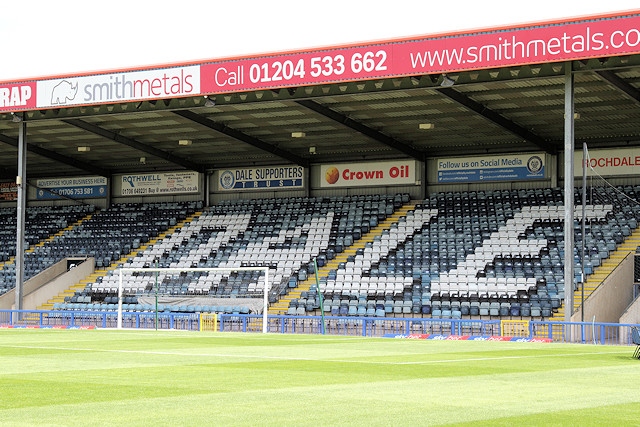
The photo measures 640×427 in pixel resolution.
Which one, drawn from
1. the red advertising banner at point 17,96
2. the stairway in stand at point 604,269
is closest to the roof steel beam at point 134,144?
the red advertising banner at point 17,96

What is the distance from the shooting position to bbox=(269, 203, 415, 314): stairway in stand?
39.6 meters

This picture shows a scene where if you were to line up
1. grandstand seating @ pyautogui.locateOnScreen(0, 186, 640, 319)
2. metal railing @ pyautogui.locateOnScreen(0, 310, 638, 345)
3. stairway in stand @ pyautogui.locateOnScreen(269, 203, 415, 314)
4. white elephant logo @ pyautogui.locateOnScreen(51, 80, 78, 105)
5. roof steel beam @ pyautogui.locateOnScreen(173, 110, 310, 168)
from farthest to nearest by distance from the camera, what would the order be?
roof steel beam @ pyautogui.locateOnScreen(173, 110, 310, 168), stairway in stand @ pyautogui.locateOnScreen(269, 203, 415, 314), white elephant logo @ pyautogui.locateOnScreen(51, 80, 78, 105), grandstand seating @ pyautogui.locateOnScreen(0, 186, 640, 319), metal railing @ pyautogui.locateOnScreen(0, 310, 638, 345)

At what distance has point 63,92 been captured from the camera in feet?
127

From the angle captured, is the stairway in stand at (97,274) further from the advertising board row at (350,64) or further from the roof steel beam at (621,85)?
the roof steel beam at (621,85)

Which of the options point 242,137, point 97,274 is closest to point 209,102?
point 242,137

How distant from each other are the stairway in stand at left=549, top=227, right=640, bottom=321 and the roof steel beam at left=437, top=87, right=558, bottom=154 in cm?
620

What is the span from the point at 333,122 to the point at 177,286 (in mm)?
9476

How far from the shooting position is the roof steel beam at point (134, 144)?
43562 mm

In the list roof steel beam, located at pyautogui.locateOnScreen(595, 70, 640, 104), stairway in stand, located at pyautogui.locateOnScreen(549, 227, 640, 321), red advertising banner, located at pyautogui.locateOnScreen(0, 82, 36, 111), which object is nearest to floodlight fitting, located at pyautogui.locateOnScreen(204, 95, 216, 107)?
red advertising banner, located at pyautogui.locateOnScreen(0, 82, 36, 111)

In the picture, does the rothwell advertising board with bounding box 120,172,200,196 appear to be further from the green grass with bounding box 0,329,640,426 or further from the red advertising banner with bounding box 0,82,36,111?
the green grass with bounding box 0,329,640,426

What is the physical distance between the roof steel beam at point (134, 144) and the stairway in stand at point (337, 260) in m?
11.1

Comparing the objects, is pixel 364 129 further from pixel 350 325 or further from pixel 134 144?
pixel 350 325

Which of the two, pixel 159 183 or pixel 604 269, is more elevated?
pixel 159 183

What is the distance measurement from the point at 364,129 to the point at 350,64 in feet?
32.2
